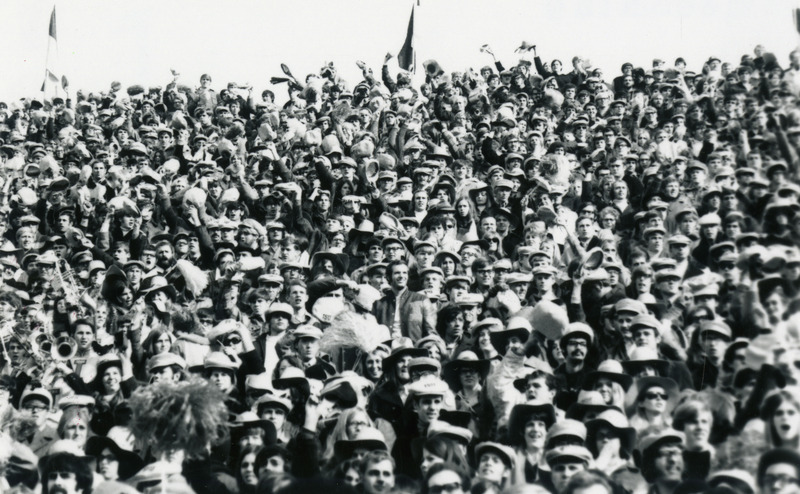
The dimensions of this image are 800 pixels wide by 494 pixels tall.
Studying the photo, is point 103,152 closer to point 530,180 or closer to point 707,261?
point 530,180

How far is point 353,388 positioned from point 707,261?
344cm

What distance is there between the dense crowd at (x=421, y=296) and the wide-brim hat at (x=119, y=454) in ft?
0.05

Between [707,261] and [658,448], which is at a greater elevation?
[707,261]

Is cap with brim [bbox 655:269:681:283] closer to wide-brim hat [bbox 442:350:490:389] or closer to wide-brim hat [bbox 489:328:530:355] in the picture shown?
wide-brim hat [bbox 489:328:530:355]

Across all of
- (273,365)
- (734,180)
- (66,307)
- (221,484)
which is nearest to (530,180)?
(734,180)

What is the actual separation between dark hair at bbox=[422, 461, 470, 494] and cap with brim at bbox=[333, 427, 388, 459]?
1.56 ft

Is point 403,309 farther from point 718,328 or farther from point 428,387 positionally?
point 718,328

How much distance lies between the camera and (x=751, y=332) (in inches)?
259

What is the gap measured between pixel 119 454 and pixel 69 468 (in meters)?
0.37

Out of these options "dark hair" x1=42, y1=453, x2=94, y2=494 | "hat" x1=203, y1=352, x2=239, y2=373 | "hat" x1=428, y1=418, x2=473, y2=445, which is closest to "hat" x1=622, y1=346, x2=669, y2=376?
"hat" x1=428, y1=418, x2=473, y2=445

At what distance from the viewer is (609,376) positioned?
6605 mm

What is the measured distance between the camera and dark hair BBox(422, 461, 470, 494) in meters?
5.78

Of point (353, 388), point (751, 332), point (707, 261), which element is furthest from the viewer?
point (707, 261)

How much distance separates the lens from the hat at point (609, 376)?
6605 millimetres
